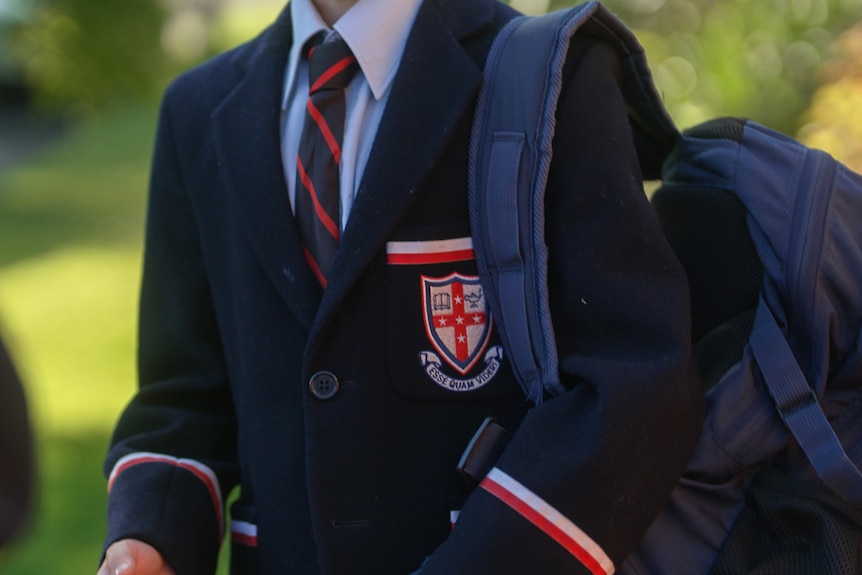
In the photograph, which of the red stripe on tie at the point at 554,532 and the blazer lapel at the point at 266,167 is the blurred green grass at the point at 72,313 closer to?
the blazer lapel at the point at 266,167

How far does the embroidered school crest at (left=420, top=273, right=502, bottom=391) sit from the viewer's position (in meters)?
1.67

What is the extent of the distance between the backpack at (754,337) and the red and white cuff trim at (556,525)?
0.34ft

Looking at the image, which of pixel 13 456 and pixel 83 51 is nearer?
pixel 13 456

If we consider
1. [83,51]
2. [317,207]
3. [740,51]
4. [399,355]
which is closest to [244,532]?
[399,355]

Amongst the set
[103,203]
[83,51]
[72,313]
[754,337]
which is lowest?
[72,313]

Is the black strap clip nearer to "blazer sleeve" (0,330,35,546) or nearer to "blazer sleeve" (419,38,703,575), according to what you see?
"blazer sleeve" (419,38,703,575)

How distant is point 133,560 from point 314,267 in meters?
0.56

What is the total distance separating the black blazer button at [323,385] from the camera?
1.68 meters

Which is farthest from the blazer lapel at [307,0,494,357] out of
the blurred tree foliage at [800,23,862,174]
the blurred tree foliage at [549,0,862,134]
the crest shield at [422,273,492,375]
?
the blurred tree foliage at [549,0,862,134]

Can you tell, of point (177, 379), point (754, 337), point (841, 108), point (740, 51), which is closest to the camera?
point (754, 337)

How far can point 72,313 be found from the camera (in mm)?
6758

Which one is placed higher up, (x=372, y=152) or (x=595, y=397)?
(x=372, y=152)

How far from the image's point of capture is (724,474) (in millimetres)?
1613

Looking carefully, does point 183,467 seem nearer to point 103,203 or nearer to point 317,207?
point 317,207
